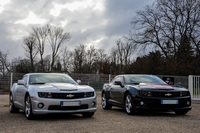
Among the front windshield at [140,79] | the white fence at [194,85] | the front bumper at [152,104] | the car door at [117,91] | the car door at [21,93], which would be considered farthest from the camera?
the white fence at [194,85]

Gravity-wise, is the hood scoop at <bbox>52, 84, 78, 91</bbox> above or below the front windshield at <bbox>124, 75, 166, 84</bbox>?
below

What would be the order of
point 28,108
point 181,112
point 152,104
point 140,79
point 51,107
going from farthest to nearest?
point 140,79 → point 181,112 → point 152,104 → point 28,108 → point 51,107

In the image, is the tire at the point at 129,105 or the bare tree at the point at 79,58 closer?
the tire at the point at 129,105

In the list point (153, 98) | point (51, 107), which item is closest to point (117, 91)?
point (153, 98)

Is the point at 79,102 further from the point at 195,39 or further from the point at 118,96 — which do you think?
the point at 195,39

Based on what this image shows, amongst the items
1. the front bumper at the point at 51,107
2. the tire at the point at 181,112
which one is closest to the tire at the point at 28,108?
the front bumper at the point at 51,107

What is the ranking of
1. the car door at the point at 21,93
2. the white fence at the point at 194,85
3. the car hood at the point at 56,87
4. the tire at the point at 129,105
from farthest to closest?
1. the white fence at the point at 194,85
2. the tire at the point at 129,105
3. the car door at the point at 21,93
4. the car hood at the point at 56,87

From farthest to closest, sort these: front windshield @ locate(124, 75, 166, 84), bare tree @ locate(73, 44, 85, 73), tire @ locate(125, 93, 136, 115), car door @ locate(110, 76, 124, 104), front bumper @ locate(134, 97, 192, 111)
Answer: bare tree @ locate(73, 44, 85, 73), front windshield @ locate(124, 75, 166, 84), car door @ locate(110, 76, 124, 104), tire @ locate(125, 93, 136, 115), front bumper @ locate(134, 97, 192, 111)

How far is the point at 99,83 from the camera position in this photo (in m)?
26.0

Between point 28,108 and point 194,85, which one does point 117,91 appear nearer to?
point 28,108

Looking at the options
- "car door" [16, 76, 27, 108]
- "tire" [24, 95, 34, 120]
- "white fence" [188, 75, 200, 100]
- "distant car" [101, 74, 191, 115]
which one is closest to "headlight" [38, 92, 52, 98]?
"tire" [24, 95, 34, 120]

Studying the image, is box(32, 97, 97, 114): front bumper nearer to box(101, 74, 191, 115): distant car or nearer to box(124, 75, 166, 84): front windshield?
box(101, 74, 191, 115): distant car

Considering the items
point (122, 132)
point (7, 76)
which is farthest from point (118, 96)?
point (7, 76)

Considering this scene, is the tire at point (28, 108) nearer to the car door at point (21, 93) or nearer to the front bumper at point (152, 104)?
the car door at point (21, 93)
